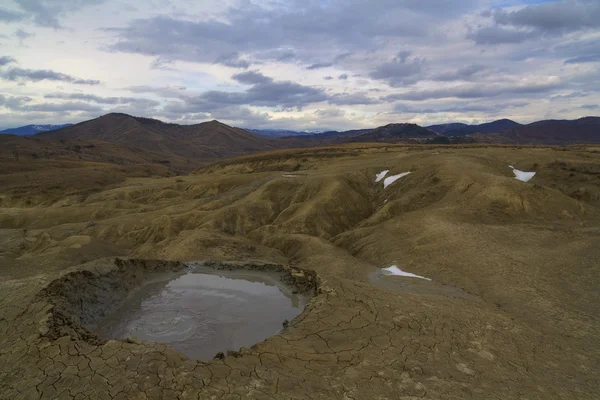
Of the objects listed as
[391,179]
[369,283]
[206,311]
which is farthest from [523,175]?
[206,311]

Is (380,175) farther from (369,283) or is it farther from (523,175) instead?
(369,283)

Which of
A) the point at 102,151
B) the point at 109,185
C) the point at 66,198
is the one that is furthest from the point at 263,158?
the point at 102,151

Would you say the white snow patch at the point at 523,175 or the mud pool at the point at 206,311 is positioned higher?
the white snow patch at the point at 523,175

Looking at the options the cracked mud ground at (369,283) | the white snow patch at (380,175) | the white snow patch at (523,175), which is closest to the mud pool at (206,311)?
the cracked mud ground at (369,283)

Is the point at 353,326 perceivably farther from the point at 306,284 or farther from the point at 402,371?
the point at 306,284

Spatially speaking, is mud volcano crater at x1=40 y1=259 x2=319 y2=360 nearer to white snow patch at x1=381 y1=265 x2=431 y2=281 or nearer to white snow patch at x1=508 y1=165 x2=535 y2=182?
white snow patch at x1=381 y1=265 x2=431 y2=281

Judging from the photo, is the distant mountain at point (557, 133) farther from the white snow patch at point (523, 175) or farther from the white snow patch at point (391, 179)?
the white snow patch at point (391, 179)

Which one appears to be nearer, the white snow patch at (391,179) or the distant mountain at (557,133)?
the white snow patch at (391,179)

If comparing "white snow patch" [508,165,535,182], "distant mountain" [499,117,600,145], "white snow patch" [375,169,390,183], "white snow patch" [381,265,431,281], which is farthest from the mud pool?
"distant mountain" [499,117,600,145]

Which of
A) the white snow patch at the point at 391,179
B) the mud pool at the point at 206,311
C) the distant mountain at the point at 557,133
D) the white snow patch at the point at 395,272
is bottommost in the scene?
the white snow patch at the point at 395,272
